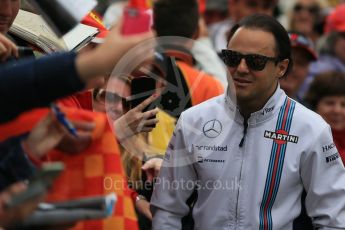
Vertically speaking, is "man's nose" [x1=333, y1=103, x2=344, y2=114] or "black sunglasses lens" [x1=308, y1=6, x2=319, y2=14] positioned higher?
"black sunglasses lens" [x1=308, y1=6, x2=319, y2=14]

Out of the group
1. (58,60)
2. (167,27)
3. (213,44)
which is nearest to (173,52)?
(167,27)

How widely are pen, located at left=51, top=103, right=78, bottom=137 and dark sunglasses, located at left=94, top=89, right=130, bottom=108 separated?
49.6 inches

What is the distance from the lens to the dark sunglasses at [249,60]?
4.96 m

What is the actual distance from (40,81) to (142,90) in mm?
1723

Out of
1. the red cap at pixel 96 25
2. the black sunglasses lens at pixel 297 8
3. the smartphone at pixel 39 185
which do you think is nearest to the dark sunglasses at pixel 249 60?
the red cap at pixel 96 25

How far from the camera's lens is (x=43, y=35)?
5.32m

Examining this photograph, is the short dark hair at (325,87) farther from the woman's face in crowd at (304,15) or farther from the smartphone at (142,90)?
the woman's face in crowd at (304,15)

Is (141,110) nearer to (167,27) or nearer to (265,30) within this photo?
(265,30)

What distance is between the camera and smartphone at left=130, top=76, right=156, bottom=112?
512 cm

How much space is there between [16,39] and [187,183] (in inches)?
46.7

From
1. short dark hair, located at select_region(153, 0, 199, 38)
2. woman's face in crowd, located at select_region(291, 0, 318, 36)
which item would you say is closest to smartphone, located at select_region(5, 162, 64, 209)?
short dark hair, located at select_region(153, 0, 199, 38)

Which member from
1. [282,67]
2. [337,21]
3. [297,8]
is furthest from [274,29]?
[297,8]

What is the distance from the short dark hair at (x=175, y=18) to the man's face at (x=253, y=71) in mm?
1396

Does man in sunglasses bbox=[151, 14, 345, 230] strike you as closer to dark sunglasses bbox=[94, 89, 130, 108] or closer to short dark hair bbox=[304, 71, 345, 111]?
dark sunglasses bbox=[94, 89, 130, 108]
